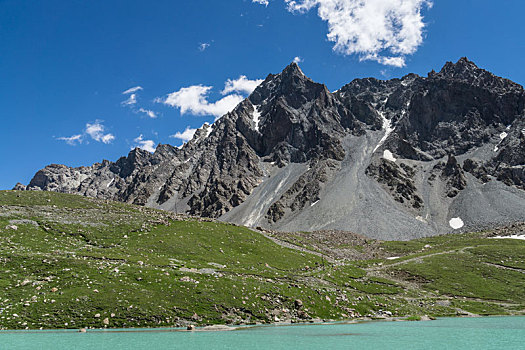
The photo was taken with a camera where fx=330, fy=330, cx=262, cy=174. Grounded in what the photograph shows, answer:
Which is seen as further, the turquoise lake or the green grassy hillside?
the green grassy hillside

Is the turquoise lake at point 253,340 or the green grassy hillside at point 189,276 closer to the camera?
the turquoise lake at point 253,340

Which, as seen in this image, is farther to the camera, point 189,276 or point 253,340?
point 189,276

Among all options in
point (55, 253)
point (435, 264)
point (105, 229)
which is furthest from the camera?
point (435, 264)

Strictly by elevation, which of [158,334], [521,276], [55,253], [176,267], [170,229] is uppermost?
[170,229]

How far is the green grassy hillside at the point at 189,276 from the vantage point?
30.8 metres

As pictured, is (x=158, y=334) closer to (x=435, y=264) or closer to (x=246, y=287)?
(x=246, y=287)

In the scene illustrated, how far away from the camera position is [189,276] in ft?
129

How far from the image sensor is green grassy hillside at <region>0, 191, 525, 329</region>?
30828mm

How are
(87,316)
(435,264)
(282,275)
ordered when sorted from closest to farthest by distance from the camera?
(87,316) → (282,275) → (435,264)

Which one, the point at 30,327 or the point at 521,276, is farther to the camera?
the point at 521,276

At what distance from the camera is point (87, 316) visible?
2886 centimetres

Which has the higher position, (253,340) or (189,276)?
(189,276)

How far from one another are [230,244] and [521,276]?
63.9 meters

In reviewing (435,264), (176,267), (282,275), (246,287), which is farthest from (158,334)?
(435,264)
